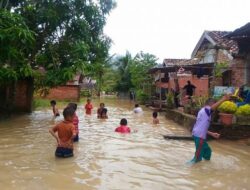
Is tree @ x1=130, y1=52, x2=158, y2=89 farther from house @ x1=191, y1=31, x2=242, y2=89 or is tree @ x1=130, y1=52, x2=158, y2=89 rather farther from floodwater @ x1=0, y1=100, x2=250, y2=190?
floodwater @ x1=0, y1=100, x2=250, y2=190

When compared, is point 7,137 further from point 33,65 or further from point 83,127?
point 33,65

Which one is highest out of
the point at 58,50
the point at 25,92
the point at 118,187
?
the point at 58,50

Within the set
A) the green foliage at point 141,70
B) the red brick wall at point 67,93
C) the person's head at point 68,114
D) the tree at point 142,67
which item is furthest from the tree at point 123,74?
the person's head at point 68,114

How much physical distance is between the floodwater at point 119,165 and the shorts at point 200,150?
0.46 ft

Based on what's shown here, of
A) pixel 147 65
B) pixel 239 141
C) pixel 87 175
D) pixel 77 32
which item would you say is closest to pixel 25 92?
pixel 77 32

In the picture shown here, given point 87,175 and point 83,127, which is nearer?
point 87,175

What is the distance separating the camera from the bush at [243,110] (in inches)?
448

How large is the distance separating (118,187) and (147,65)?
104ft

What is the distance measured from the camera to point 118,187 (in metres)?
6.18

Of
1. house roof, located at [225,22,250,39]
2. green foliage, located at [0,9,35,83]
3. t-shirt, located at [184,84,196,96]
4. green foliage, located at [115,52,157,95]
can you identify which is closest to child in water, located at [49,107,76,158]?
green foliage, located at [0,9,35,83]

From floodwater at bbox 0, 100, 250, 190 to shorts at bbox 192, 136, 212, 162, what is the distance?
142 millimetres

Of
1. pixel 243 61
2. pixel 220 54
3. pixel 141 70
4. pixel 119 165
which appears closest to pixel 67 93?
pixel 141 70

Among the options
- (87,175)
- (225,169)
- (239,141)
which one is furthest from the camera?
(239,141)

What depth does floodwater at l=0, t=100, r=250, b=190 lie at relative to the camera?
21.1 ft
